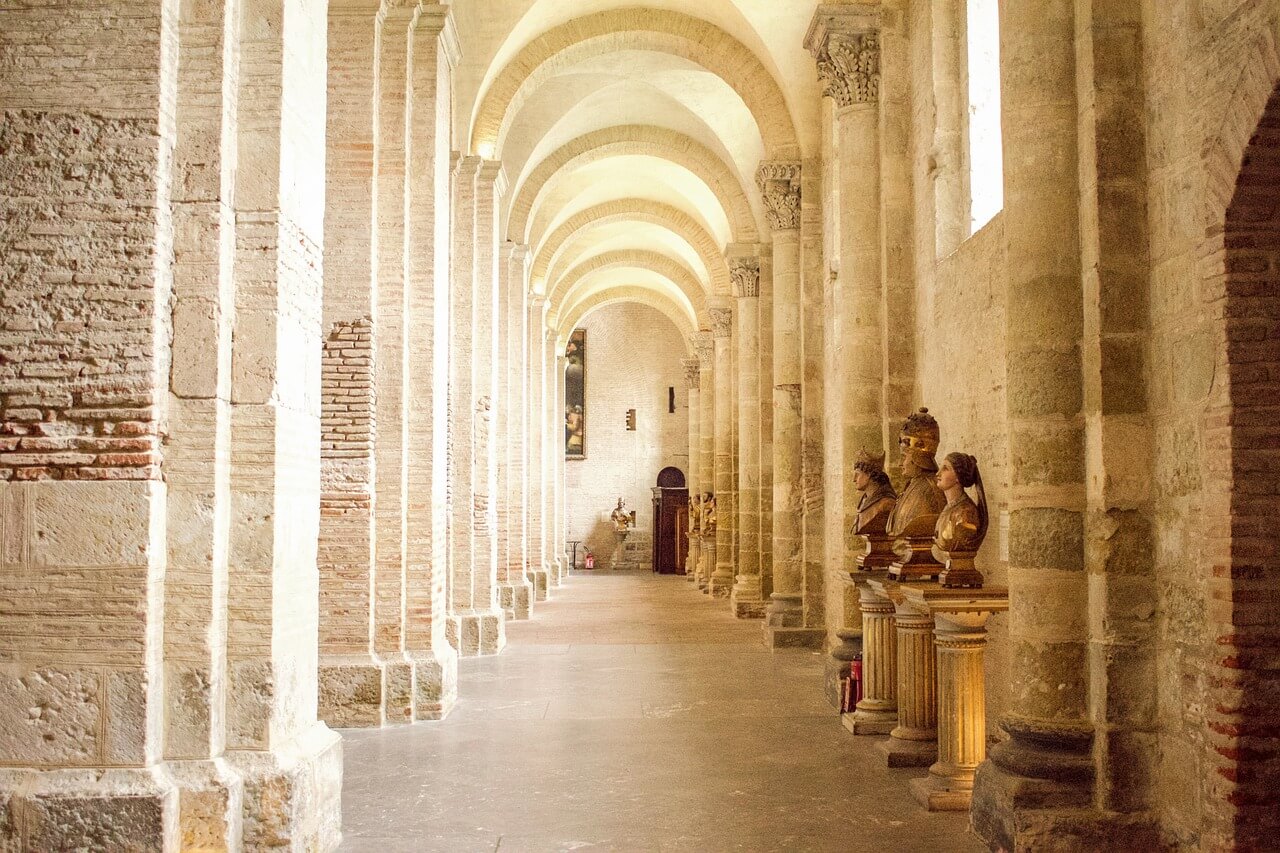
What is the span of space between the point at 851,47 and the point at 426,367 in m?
4.60

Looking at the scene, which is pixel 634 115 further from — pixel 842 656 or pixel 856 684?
pixel 856 684

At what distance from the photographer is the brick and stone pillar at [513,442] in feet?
56.4

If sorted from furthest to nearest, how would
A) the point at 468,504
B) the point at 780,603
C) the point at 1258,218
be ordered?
the point at 780,603
the point at 468,504
the point at 1258,218

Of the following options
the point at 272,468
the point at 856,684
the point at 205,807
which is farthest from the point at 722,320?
the point at 205,807

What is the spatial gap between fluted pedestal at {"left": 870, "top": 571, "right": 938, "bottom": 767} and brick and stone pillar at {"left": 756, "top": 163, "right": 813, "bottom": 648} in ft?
21.4

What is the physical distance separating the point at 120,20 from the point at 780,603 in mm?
10638

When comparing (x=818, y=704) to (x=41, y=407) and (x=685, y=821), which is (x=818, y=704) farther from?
(x=41, y=407)

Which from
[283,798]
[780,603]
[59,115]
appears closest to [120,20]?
[59,115]

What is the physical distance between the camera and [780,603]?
1388 cm

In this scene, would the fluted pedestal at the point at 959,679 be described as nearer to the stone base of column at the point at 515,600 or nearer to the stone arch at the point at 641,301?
the stone base of column at the point at 515,600

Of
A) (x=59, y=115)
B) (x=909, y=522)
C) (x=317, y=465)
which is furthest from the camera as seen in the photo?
(x=909, y=522)

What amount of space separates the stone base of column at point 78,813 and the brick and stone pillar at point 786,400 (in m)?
10.1

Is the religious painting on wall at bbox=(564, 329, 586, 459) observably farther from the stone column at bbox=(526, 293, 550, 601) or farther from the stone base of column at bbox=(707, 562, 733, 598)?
the stone base of column at bbox=(707, 562, 733, 598)

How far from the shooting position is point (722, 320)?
2303cm
